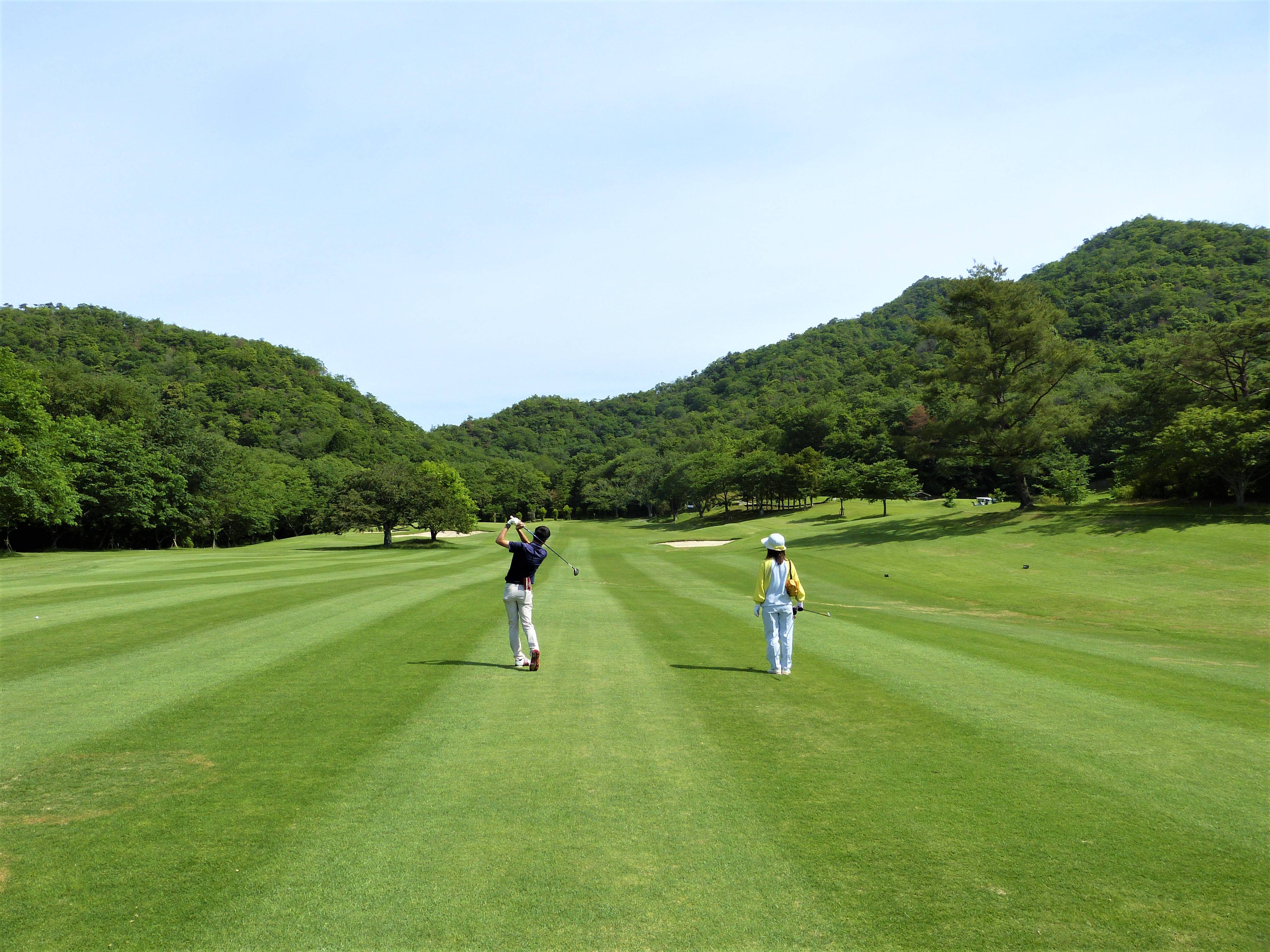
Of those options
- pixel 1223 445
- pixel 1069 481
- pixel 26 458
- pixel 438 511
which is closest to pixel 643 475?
pixel 438 511

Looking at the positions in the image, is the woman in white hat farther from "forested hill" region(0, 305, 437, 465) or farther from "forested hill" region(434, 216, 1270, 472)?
"forested hill" region(0, 305, 437, 465)

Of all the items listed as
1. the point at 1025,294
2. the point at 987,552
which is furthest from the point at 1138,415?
the point at 987,552

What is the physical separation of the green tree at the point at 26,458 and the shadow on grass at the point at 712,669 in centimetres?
4698

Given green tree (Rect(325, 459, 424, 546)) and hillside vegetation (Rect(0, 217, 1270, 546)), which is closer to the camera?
hillside vegetation (Rect(0, 217, 1270, 546))

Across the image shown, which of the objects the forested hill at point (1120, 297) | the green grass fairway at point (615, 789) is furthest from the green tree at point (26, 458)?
the forested hill at point (1120, 297)

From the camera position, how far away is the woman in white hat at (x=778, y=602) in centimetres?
1091

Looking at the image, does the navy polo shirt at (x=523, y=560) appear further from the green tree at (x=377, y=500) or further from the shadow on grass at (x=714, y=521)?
the shadow on grass at (x=714, y=521)

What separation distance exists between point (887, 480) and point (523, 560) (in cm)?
6269

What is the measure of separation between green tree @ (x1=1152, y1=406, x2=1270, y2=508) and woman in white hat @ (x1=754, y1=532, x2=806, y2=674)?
3428 centimetres

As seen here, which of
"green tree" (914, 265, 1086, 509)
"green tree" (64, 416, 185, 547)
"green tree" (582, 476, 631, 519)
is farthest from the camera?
"green tree" (582, 476, 631, 519)

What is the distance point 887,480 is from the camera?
6762 cm

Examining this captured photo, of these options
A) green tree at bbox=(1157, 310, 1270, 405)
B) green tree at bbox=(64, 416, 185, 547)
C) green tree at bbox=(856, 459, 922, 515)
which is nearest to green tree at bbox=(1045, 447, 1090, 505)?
green tree at bbox=(1157, 310, 1270, 405)

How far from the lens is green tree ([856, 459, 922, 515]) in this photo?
6762 cm

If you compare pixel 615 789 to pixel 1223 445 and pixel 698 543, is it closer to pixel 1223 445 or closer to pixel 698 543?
pixel 1223 445
